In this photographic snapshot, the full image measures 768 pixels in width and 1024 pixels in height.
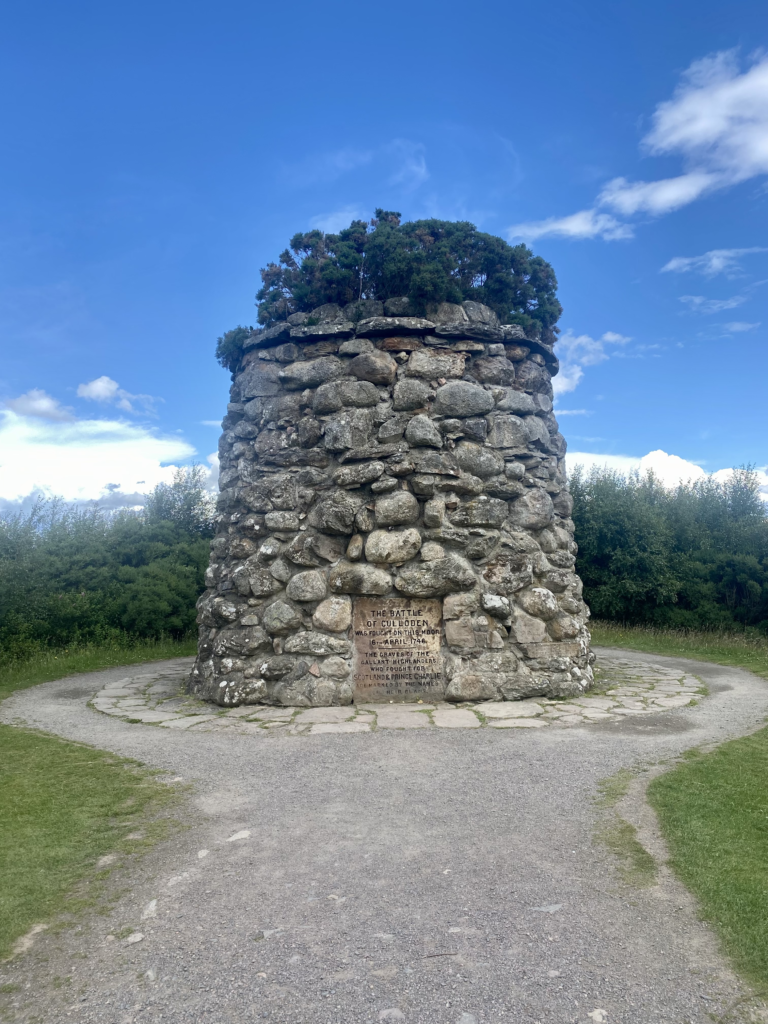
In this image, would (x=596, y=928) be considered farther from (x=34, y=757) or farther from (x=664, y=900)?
(x=34, y=757)

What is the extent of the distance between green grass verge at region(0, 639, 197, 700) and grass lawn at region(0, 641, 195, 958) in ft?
12.7

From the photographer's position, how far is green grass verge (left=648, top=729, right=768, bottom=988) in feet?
9.66

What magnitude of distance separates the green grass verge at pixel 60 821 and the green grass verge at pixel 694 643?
9.71 meters

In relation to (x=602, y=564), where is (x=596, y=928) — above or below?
below

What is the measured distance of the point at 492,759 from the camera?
5.71 meters

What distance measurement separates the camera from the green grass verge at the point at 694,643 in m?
12.3

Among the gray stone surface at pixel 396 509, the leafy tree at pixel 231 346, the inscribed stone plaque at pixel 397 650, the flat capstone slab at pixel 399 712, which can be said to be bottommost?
the flat capstone slab at pixel 399 712

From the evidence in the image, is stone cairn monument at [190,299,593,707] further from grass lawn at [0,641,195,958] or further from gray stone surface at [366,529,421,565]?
grass lawn at [0,641,195,958]

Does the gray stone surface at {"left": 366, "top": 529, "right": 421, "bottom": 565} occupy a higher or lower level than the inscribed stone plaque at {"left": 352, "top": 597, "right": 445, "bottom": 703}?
higher


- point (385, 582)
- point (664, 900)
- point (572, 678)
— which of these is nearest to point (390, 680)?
point (385, 582)

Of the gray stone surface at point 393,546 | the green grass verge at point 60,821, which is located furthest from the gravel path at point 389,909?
the gray stone surface at point 393,546

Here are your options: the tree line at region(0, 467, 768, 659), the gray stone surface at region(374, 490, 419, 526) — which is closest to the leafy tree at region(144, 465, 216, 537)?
the tree line at region(0, 467, 768, 659)

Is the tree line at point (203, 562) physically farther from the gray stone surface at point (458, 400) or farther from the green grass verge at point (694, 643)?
the gray stone surface at point (458, 400)

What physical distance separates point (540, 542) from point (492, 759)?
380 cm
